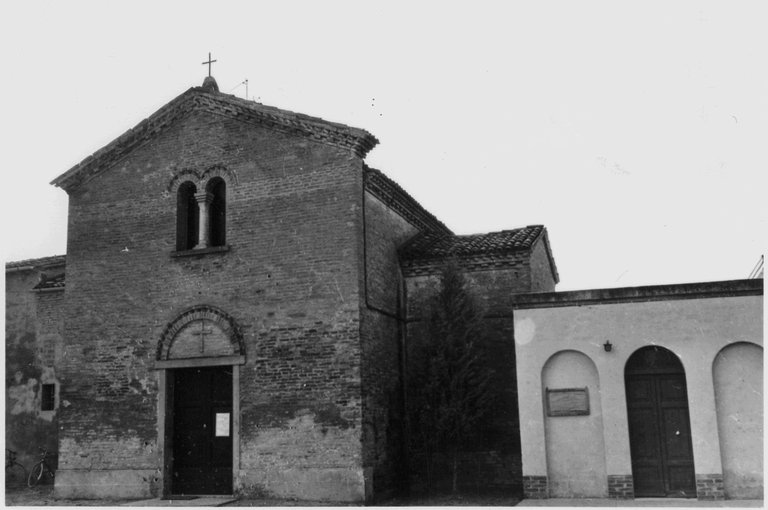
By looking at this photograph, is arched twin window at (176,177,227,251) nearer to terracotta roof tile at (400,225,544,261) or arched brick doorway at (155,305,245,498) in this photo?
arched brick doorway at (155,305,245,498)

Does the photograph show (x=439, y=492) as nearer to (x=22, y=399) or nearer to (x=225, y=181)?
(x=225, y=181)

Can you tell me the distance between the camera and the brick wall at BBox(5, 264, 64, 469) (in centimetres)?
1928

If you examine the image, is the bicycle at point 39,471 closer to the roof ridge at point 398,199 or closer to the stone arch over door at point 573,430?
the roof ridge at point 398,199

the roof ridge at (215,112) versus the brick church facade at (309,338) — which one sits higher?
the roof ridge at (215,112)

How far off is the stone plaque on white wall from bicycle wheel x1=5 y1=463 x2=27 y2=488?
45.0ft

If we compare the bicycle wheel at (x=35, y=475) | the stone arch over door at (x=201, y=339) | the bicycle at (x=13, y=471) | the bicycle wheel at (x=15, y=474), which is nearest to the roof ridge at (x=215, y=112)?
the stone arch over door at (x=201, y=339)

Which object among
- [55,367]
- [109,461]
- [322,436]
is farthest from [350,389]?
[55,367]

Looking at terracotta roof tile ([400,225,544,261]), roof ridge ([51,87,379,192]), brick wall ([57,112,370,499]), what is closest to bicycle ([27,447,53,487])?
brick wall ([57,112,370,499])

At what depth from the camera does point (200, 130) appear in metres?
16.4

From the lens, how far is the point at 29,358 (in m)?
19.9

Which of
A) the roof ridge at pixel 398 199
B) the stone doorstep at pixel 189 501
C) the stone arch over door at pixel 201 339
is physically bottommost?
the stone doorstep at pixel 189 501

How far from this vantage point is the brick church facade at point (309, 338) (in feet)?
43.5

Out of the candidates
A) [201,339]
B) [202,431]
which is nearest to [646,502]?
[202,431]

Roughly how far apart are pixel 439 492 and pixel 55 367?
10.7m
